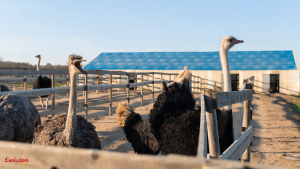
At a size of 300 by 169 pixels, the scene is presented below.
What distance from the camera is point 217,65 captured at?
20.3 metres

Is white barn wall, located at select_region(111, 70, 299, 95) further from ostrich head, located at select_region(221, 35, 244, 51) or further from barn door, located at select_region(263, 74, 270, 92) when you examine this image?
ostrich head, located at select_region(221, 35, 244, 51)

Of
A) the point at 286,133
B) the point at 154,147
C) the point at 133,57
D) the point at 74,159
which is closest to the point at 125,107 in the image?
the point at 154,147

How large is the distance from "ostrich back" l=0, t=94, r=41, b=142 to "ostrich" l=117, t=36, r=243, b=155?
1483mm

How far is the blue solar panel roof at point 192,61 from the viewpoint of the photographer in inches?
768

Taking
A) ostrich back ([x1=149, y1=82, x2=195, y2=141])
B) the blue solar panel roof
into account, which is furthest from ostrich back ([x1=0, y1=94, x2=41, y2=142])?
the blue solar panel roof

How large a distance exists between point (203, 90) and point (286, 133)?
45.7 ft

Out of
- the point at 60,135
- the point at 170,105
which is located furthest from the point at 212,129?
the point at 60,135

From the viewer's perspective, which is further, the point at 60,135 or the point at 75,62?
the point at 75,62

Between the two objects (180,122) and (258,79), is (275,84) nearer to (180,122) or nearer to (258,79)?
(258,79)

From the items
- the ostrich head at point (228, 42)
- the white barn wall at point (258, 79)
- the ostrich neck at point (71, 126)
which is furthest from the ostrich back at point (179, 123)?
the white barn wall at point (258, 79)

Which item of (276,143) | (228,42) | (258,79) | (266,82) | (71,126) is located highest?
(228,42)

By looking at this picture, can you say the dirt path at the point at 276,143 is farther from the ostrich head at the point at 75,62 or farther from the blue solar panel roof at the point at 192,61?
the blue solar panel roof at the point at 192,61

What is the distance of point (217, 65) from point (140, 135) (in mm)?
17957

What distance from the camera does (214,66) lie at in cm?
2019
